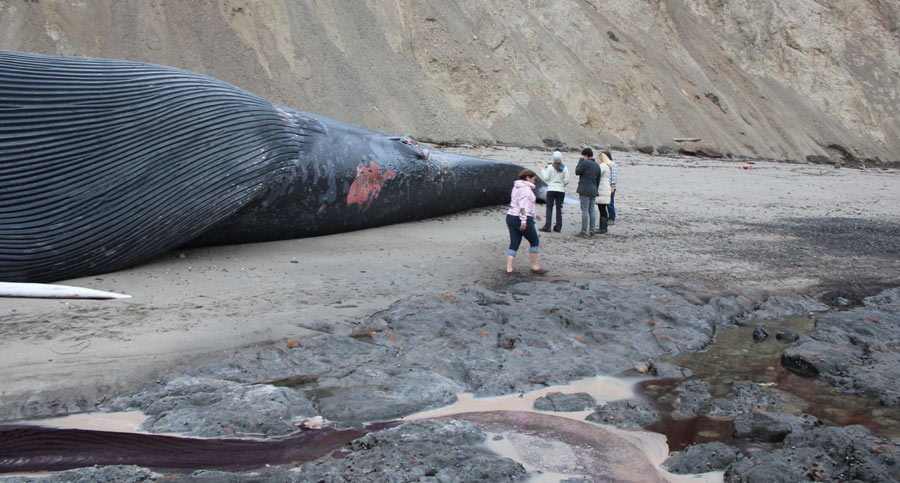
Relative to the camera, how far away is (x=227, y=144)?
21.3 ft

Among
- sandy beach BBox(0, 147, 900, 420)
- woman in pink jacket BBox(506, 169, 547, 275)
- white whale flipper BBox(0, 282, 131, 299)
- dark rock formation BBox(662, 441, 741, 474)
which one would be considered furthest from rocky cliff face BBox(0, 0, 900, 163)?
dark rock formation BBox(662, 441, 741, 474)

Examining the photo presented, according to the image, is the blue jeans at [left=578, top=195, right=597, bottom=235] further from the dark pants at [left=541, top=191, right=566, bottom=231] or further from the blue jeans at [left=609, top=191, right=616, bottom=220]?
the blue jeans at [left=609, top=191, right=616, bottom=220]

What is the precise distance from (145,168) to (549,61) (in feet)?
65.5

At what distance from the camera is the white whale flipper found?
500cm

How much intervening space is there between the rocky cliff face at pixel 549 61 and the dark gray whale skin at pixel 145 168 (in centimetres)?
1147

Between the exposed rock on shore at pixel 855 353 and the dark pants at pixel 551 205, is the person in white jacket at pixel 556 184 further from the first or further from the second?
the exposed rock on shore at pixel 855 353

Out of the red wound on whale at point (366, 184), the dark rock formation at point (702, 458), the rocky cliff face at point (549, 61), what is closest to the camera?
the dark rock formation at point (702, 458)

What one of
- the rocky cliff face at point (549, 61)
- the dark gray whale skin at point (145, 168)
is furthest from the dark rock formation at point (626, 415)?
the rocky cliff face at point (549, 61)

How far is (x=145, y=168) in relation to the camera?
19.6 ft

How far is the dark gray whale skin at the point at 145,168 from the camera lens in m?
5.49

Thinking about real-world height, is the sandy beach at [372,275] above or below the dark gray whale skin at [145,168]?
below

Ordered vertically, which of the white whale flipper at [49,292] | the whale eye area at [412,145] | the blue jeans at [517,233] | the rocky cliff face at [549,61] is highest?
→ the rocky cliff face at [549,61]

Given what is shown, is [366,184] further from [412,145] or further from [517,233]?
[517,233]

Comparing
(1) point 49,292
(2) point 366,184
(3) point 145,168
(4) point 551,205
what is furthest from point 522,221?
(1) point 49,292
